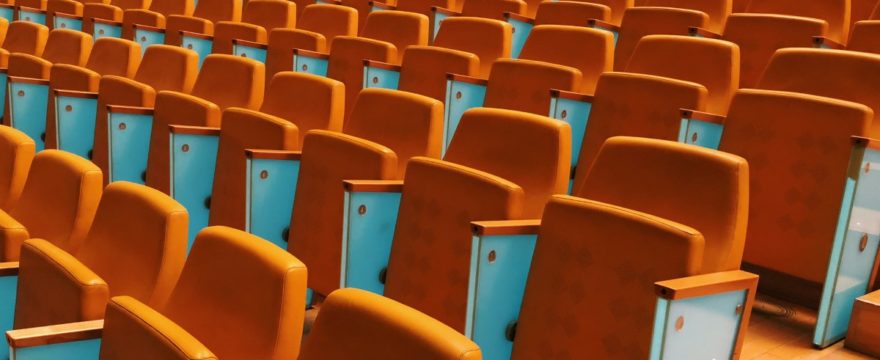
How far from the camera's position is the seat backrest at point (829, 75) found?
450 mm

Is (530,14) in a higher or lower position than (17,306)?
higher

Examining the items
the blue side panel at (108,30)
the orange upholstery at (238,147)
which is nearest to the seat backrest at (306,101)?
the orange upholstery at (238,147)

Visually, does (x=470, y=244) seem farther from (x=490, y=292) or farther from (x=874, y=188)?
(x=874, y=188)

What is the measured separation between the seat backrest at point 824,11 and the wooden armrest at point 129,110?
0.43 meters

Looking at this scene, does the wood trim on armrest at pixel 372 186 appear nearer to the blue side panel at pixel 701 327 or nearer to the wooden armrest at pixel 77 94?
the blue side panel at pixel 701 327

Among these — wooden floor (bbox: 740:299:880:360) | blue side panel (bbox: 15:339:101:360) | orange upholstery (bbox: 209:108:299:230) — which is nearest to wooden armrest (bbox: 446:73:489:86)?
orange upholstery (bbox: 209:108:299:230)

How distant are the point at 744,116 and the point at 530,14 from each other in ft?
1.29

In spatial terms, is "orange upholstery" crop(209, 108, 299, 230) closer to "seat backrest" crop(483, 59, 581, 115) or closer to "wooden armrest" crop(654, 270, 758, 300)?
"seat backrest" crop(483, 59, 581, 115)

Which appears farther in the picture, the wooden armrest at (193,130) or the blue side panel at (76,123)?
the blue side panel at (76,123)

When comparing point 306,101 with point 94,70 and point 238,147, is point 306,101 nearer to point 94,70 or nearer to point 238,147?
point 238,147

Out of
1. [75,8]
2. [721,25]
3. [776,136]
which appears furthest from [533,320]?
[75,8]

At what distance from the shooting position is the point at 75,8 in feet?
3.20

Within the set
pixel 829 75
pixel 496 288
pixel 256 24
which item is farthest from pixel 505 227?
pixel 256 24

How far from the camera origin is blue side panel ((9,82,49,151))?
69 cm
